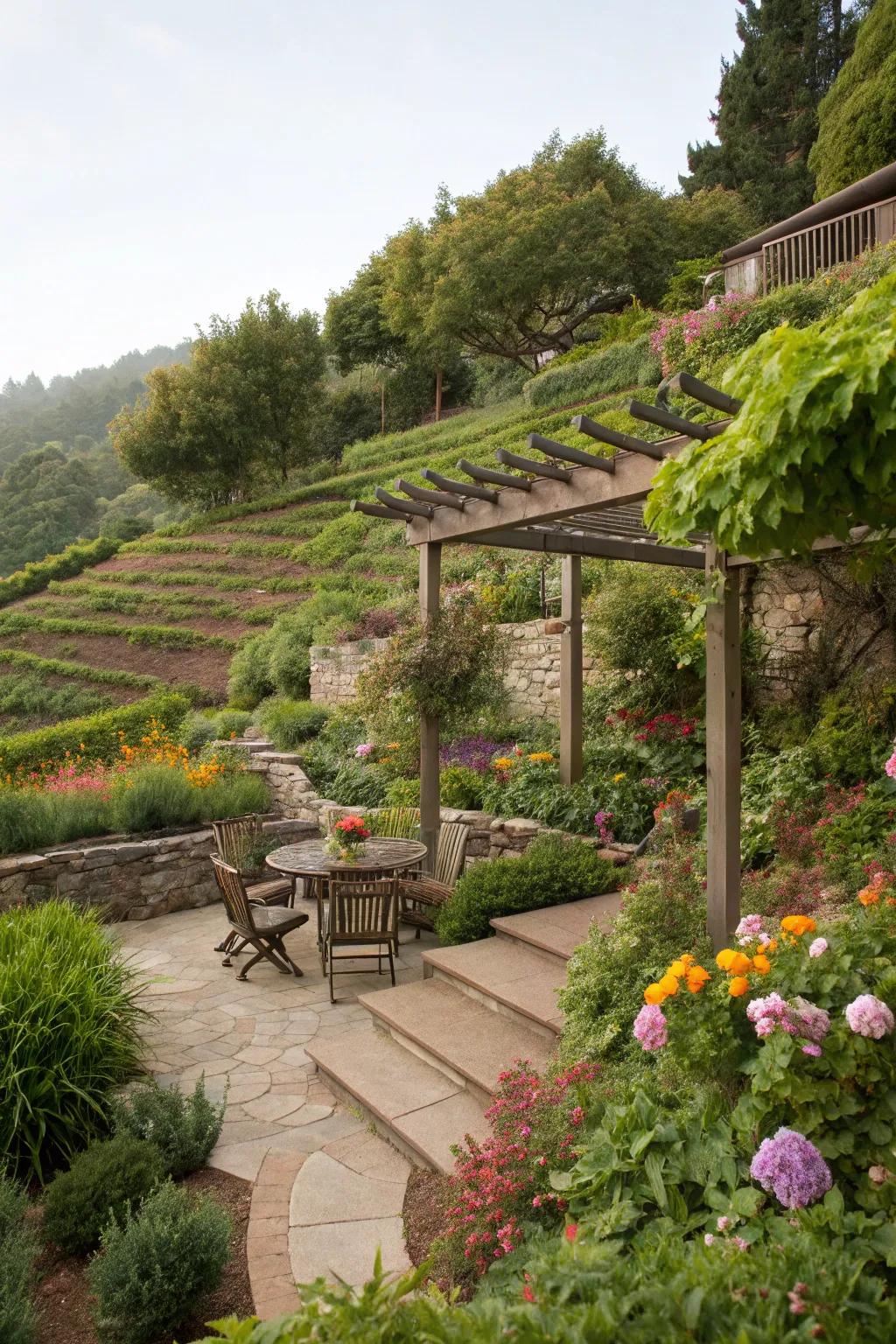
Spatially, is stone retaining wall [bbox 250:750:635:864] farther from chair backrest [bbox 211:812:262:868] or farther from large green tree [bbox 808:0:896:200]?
large green tree [bbox 808:0:896:200]

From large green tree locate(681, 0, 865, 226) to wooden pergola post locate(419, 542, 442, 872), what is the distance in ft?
80.6

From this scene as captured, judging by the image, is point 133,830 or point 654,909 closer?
point 654,909

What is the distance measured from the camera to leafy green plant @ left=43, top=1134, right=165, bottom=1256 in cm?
276

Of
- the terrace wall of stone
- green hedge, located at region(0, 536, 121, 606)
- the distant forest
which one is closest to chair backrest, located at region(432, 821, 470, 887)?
the terrace wall of stone

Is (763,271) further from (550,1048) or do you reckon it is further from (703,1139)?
(703,1139)

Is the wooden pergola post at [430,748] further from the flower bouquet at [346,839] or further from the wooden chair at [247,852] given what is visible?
the wooden chair at [247,852]

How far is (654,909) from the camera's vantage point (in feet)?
13.0

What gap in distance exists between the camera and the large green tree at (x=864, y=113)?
43.4ft

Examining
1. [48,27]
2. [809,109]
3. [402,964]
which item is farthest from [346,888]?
[809,109]

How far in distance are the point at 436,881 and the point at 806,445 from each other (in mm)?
4683

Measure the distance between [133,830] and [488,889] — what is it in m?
3.69

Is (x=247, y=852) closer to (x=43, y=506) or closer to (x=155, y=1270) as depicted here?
(x=155, y=1270)

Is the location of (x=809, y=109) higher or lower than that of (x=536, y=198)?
higher

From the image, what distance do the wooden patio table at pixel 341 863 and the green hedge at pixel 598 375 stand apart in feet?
45.9
